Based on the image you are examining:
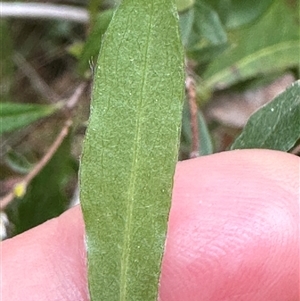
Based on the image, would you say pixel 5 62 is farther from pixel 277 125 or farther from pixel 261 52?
pixel 277 125

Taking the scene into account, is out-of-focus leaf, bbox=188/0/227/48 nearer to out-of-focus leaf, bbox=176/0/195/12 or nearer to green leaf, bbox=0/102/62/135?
out-of-focus leaf, bbox=176/0/195/12

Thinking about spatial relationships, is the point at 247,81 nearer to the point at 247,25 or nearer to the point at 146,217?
the point at 247,25

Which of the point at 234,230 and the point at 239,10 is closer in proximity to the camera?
the point at 234,230

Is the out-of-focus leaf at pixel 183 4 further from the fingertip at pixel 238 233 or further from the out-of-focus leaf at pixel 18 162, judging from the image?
the out-of-focus leaf at pixel 18 162

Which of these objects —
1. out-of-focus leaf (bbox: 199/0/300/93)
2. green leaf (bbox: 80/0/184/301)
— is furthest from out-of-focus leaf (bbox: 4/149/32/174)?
green leaf (bbox: 80/0/184/301)

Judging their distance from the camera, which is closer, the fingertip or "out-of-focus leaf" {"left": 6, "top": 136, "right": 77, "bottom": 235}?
the fingertip

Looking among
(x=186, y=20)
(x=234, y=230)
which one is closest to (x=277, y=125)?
(x=234, y=230)

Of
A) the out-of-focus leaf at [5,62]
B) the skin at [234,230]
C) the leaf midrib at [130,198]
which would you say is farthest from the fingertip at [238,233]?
the out-of-focus leaf at [5,62]
